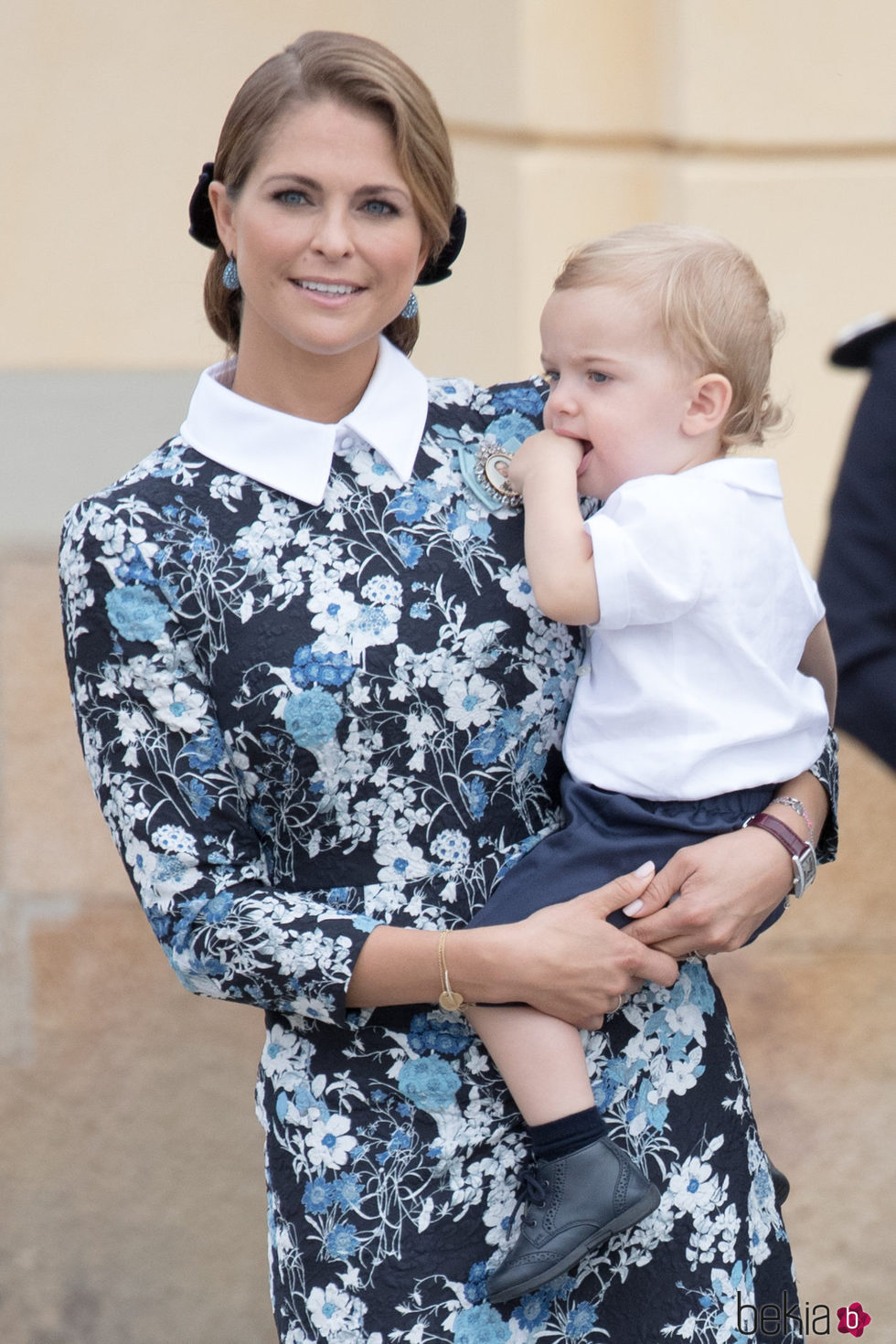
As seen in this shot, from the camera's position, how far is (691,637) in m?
1.95

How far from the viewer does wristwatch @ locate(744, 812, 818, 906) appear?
2021mm

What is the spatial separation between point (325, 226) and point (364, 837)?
0.70 meters

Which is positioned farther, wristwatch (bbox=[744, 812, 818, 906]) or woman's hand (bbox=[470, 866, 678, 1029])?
wristwatch (bbox=[744, 812, 818, 906])

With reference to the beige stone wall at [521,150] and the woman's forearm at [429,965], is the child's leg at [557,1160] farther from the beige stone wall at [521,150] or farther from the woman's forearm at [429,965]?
the beige stone wall at [521,150]

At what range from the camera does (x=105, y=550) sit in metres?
1.91

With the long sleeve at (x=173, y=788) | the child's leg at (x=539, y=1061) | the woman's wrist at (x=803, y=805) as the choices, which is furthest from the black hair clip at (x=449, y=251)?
the child's leg at (x=539, y=1061)

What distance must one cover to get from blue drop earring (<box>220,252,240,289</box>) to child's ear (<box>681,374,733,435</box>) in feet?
1.91

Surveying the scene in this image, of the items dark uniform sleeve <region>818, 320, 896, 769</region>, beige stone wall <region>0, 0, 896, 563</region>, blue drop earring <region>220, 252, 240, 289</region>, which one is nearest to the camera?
dark uniform sleeve <region>818, 320, 896, 769</region>

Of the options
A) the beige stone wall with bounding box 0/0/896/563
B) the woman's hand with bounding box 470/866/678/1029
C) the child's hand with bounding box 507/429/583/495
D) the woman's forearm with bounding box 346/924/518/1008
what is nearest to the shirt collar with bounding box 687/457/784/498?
the child's hand with bounding box 507/429/583/495

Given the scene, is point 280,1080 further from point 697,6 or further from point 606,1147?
point 697,6

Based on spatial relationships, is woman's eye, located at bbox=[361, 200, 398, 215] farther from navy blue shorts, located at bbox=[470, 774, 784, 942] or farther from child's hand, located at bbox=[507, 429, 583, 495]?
navy blue shorts, located at bbox=[470, 774, 784, 942]

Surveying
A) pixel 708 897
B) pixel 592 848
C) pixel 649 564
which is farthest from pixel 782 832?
pixel 649 564

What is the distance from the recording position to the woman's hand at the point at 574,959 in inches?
73.9

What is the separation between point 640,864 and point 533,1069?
10.4 inches
